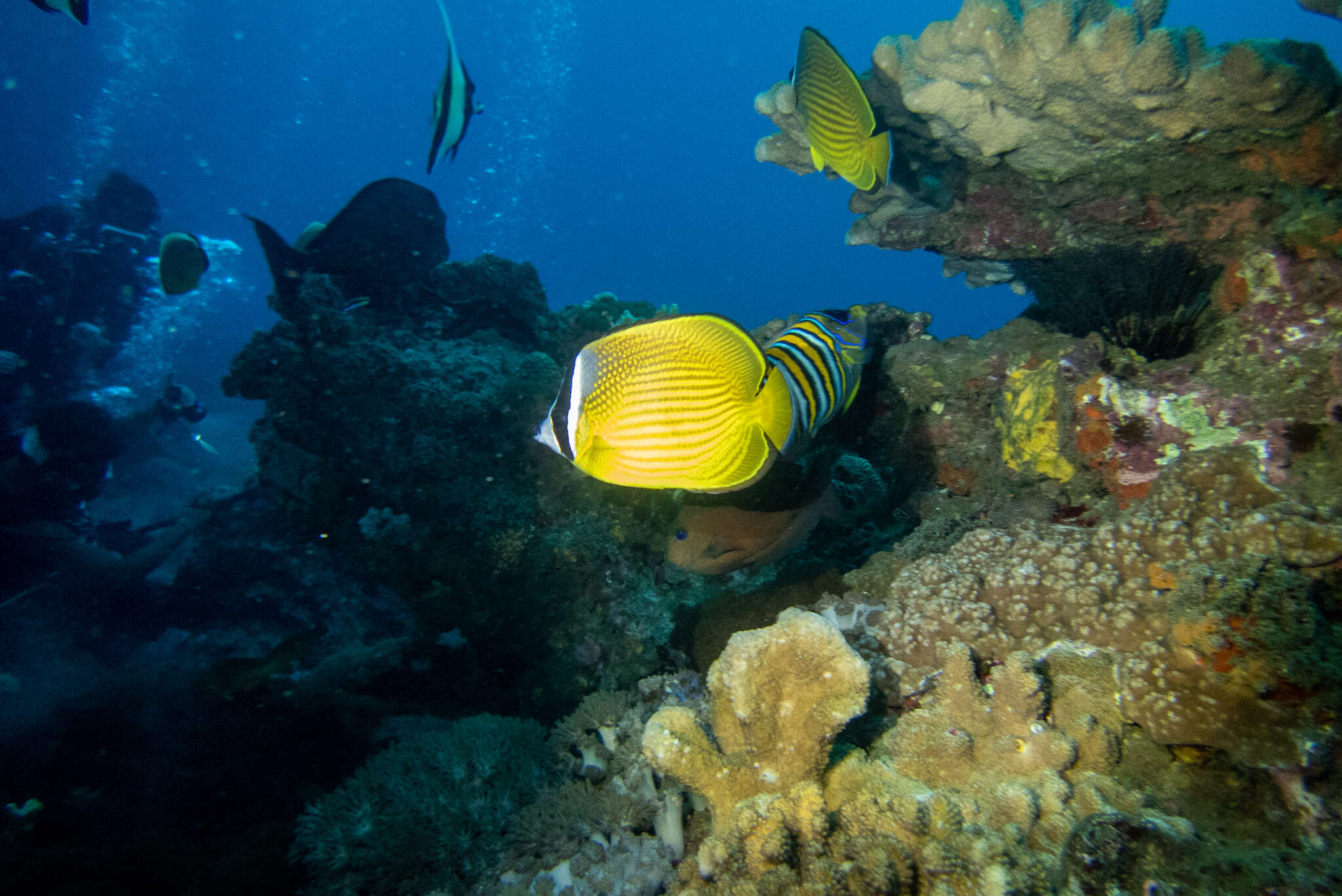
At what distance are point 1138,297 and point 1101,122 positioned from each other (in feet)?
3.61

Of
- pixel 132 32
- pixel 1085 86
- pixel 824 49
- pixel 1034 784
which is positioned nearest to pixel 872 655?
pixel 1034 784

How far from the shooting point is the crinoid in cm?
295

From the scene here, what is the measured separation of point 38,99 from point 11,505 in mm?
42275

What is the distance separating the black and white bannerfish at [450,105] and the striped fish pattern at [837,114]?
7.82 ft

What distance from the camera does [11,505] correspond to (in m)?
8.25

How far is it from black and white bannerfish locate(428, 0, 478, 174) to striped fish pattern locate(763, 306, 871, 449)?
10.1ft

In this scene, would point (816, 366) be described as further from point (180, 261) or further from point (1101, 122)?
point (180, 261)

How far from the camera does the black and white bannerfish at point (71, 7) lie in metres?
3.82

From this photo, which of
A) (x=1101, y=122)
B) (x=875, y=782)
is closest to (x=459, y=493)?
(x=875, y=782)

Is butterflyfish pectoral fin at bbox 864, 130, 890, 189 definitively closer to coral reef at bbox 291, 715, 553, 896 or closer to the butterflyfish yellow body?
the butterflyfish yellow body

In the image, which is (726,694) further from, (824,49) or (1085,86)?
(1085,86)

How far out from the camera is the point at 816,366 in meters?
1.88

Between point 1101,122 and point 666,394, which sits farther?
point 1101,122

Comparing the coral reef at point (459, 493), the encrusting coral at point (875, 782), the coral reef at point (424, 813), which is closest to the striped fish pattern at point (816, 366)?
the encrusting coral at point (875, 782)
